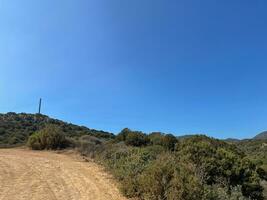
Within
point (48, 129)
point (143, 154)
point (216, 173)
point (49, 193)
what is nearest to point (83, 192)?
point (49, 193)

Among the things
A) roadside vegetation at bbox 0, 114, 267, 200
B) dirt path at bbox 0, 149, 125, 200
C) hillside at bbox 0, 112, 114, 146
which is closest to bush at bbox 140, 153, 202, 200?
roadside vegetation at bbox 0, 114, 267, 200

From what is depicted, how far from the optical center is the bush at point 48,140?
26891 mm

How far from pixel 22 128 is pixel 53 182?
36.6 m

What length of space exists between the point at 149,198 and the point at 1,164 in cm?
855

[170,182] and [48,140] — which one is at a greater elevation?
[48,140]

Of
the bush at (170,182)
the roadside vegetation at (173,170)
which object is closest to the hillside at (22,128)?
the roadside vegetation at (173,170)

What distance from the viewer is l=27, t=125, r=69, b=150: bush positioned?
88.2 feet

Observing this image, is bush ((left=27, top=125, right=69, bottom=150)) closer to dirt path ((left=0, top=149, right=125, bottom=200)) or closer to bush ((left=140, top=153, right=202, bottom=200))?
dirt path ((left=0, top=149, right=125, bottom=200))

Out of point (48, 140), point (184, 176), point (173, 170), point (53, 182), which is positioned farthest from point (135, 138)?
point (184, 176)

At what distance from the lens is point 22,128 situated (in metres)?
47.7

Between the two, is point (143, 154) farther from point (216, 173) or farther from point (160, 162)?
point (160, 162)

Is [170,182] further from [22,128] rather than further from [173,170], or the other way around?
[22,128]

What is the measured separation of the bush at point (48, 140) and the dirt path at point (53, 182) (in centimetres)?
939

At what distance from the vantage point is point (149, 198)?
10617mm
